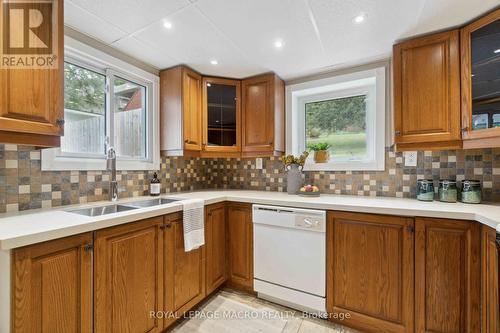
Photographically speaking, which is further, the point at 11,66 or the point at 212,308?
the point at 212,308

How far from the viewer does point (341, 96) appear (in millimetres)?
2363

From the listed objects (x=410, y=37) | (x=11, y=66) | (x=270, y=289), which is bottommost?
(x=270, y=289)

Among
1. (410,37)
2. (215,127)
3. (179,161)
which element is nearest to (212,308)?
(179,161)

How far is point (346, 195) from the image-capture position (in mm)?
2184

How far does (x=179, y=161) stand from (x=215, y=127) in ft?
1.88

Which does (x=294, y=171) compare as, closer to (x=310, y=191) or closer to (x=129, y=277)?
(x=310, y=191)

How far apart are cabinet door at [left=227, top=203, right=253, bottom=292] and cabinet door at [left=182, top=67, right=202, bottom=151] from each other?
74 centimetres

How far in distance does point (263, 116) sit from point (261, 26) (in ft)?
3.07

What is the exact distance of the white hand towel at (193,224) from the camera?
5.42 feet

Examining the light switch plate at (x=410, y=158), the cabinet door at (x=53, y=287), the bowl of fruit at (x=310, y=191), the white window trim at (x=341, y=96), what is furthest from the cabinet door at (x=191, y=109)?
the light switch plate at (x=410, y=158)

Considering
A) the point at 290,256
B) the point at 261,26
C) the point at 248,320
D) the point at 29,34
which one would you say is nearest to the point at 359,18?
the point at 261,26

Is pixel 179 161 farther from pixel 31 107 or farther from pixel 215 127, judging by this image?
pixel 31 107

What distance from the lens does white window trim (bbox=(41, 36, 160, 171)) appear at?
Answer: 5.15 ft

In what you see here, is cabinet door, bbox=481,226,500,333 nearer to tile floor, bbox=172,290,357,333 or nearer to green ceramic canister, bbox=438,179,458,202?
green ceramic canister, bbox=438,179,458,202
